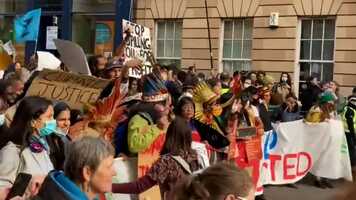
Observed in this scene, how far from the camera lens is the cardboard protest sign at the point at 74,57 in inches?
329

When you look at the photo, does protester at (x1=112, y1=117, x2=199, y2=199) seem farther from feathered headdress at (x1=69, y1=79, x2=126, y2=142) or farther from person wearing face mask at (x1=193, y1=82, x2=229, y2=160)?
person wearing face mask at (x1=193, y1=82, x2=229, y2=160)

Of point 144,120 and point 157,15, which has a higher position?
point 157,15

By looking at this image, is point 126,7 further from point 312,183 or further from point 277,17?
point 312,183

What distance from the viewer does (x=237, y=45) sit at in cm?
2142

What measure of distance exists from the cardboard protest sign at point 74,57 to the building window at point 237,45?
42.3 ft

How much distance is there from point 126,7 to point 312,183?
1353 centimetres

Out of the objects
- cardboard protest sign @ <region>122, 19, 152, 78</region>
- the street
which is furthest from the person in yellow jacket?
cardboard protest sign @ <region>122, 19, 152, 78</region>

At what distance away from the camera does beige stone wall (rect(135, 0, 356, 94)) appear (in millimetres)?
19156

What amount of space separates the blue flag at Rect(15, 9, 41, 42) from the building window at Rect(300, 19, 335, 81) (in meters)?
9.10

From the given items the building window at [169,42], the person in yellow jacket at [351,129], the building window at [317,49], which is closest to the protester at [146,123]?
the person in yellow jacket at [351,129]

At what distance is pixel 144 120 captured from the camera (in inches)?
255

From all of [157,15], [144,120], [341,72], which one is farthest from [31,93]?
[157,15]

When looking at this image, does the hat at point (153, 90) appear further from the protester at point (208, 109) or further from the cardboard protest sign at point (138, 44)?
the cardboard protest sign at point (138, 44)

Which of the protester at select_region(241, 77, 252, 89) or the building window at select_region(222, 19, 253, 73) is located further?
the building window at select_region(222, 19, 253, 73)
